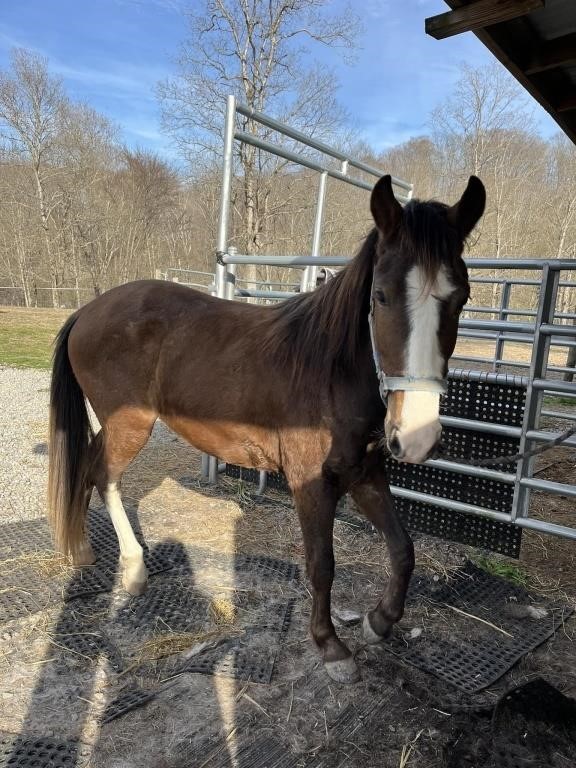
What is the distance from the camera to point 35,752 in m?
1.53

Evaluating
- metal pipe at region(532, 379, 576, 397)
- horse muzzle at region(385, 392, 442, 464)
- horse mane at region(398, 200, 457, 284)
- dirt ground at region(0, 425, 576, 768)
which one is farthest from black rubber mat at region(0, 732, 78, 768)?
metal pipe at region(532, 379, 576, 397)

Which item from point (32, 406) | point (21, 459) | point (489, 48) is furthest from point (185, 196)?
point (489, 48)

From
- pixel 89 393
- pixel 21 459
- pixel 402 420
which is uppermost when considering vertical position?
pixel 402 420

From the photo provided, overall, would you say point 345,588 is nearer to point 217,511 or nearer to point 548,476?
point 217,511

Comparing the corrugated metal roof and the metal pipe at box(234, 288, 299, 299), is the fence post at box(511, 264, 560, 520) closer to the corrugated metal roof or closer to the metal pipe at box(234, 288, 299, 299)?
the corrugated metal roof

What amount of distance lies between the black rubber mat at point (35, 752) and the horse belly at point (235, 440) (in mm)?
1267

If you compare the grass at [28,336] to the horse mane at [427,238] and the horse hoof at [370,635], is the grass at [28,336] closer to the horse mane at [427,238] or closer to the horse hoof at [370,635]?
the horse hoof at [370,635]

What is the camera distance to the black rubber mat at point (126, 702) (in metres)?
1.70

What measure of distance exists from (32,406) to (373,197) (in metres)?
6.32

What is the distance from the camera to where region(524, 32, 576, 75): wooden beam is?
2234mm

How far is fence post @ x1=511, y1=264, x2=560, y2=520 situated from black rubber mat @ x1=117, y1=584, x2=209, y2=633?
74.4 inches

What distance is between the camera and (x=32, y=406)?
648 centimetres

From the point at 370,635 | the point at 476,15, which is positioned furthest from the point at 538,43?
the point at 370,635

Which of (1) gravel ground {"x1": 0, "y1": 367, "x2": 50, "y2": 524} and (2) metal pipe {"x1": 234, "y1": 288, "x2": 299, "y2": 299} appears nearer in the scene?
(1) gravel ground {"x1": 0, "y1": 367, "x2": 50, "y2": 524}
